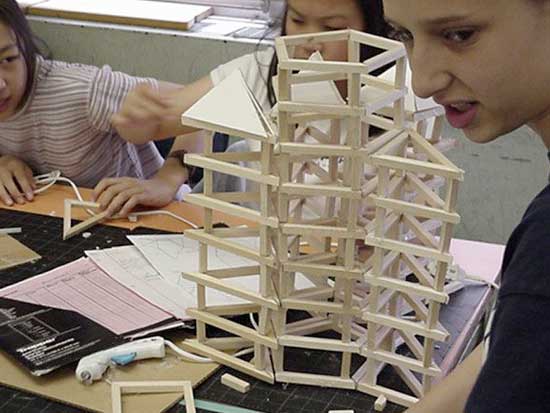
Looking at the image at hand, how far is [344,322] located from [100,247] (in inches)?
21.9

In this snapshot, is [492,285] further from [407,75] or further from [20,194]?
[20,194]

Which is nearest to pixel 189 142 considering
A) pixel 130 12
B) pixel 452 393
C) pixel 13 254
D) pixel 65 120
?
pixel 65 120

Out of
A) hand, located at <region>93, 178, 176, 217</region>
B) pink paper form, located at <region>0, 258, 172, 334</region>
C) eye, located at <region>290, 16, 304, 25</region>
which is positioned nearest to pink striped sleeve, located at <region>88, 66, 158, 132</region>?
hand, located at <region>93, 178, 176, 217</region>

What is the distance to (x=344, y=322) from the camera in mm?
1070

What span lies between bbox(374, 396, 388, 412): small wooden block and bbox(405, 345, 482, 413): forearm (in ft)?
0.23

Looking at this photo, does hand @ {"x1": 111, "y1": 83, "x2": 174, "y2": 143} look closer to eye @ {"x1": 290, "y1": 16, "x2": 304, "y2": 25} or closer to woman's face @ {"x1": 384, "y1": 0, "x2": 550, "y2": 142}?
eye @ {"x1": 290, "y1": 16, "x2": 304, "y2": 25}

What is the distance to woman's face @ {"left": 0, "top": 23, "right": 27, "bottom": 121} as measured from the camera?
1.75 meters

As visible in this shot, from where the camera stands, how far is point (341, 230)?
1.03 m

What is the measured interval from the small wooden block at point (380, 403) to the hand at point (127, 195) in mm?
728

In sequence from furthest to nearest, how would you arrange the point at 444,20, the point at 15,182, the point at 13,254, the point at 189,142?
the point at 189,142 < the point at 15,182 < the point at 13,254 < the point at 444,20

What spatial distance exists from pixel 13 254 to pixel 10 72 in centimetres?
57

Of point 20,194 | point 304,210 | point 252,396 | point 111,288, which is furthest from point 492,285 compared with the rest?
point 20,194

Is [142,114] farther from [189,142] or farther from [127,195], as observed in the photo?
[189,142]

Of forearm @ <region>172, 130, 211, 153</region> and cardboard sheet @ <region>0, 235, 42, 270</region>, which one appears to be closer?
cardboard sheet @ <region>0, 235, 42, 270</region>
